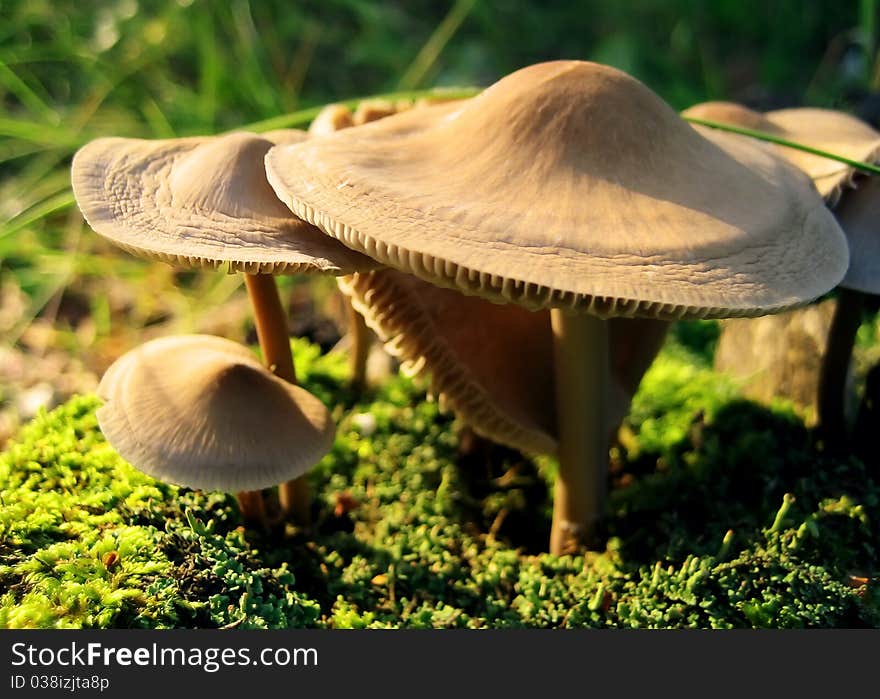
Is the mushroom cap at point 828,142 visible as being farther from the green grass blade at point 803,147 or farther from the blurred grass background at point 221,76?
the blurred grass background at point 221,76

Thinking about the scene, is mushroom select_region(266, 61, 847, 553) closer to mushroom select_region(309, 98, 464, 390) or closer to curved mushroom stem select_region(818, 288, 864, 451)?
mushroom select_region(309, 98, 464, 390)

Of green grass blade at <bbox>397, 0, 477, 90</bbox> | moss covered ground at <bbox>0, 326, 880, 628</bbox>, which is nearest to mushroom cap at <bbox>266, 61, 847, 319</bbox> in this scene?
moss covered ground at <bbox>0, 326, 880, 628</bbox>

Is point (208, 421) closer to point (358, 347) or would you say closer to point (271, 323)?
point (271, 323)

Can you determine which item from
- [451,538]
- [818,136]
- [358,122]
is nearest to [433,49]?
[358,122]

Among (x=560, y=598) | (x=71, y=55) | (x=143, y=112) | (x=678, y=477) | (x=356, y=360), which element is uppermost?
(x=71, y=55)

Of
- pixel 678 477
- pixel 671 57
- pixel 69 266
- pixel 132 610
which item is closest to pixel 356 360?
pixel 678 477

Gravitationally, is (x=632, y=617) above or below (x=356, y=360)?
below

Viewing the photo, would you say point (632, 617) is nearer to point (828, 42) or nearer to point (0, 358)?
point (0, 358)
